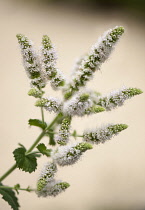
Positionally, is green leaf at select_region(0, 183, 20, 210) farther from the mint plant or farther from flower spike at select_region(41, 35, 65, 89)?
flower spike at select_region(41, 35, 65, 89)

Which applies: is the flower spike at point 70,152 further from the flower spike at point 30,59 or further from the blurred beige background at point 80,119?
the blurred beige background at point 80,119

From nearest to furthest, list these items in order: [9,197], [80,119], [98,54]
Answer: [98,54] < [9,197] < [80,119]

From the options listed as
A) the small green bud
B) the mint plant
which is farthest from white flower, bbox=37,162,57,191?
the small green bud

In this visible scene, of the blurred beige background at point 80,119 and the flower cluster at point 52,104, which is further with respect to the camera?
the blurred beige background at point 80,119

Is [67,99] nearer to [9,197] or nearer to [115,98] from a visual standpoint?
[115,98]

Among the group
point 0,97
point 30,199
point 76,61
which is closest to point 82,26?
point 0,97

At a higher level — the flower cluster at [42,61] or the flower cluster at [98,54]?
the flower cluster at [98,54]

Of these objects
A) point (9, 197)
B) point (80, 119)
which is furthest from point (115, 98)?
point (80, 119)

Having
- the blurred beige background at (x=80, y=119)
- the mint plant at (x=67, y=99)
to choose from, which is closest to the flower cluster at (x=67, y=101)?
the mint plant at (x=67, y=99)
